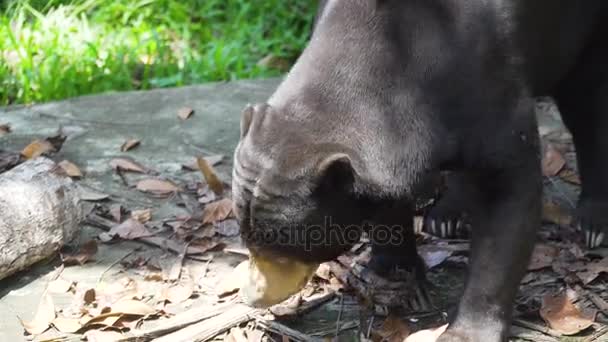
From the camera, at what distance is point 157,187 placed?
4848 mm

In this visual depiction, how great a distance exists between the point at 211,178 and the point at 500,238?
1858 millimetres

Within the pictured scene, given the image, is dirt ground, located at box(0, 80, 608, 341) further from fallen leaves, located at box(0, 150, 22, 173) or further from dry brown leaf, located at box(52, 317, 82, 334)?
fallen leaves, located at box(0, 150, 22, 173)

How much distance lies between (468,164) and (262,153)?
25.9 inches

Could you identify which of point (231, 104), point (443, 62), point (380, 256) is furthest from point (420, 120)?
point (231, 104)

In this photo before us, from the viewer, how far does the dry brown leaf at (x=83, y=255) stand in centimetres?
414

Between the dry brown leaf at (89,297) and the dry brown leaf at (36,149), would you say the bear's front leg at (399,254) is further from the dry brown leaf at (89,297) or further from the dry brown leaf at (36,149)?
the dry brown leaf at (36,149)

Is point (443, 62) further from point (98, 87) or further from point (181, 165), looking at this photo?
point (98, 87)

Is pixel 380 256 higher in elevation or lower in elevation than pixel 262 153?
lower

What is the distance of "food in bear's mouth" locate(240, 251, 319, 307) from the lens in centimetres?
334

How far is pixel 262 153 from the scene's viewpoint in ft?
10.3

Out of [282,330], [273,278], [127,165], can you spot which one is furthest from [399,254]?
[127,165]

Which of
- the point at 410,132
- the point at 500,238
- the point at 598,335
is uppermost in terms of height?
the point at 410,132

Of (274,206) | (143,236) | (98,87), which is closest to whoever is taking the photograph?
(274,206)

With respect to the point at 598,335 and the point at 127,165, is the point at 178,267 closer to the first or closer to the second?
the point at 127,165
